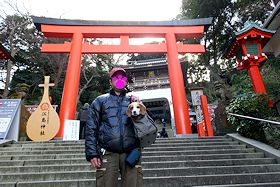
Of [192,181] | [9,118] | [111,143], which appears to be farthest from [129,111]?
[9,118]

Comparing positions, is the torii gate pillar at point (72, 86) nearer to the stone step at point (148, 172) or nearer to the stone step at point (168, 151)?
the stone step at point (168, 151)

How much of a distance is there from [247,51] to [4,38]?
1843cm

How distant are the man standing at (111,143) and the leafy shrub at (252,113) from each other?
4.52 m

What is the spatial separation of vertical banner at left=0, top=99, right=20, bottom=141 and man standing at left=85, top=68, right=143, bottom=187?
17.8 ft

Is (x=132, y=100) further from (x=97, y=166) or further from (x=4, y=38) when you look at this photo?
(x=4, y=38)

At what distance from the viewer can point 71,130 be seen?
712 cm

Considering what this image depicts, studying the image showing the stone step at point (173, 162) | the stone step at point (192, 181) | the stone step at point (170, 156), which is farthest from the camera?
the stone step at point (170, 156)

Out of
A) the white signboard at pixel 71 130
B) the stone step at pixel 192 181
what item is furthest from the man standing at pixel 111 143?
the white signboard at pixel 71 130

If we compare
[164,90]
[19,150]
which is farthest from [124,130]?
[164,90]

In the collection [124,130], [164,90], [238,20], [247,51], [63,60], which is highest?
[238,20]

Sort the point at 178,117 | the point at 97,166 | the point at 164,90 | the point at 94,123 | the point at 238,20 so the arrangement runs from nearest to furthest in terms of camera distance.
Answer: the point at 97,166 < the point at 94,123 < the point at 178,117 < the point at 238,20 < the point at 164,90

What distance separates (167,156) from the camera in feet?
14.8

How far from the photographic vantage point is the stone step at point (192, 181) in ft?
11.0

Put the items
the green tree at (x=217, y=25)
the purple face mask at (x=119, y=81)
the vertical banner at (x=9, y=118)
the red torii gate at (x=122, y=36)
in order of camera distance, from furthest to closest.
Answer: the green tree at (x=217, y=25)
the red torii gate at (x=122, y=36)
the vertical banner at (x=9, y=118)
the purple face mask at (x=119, y=81)
